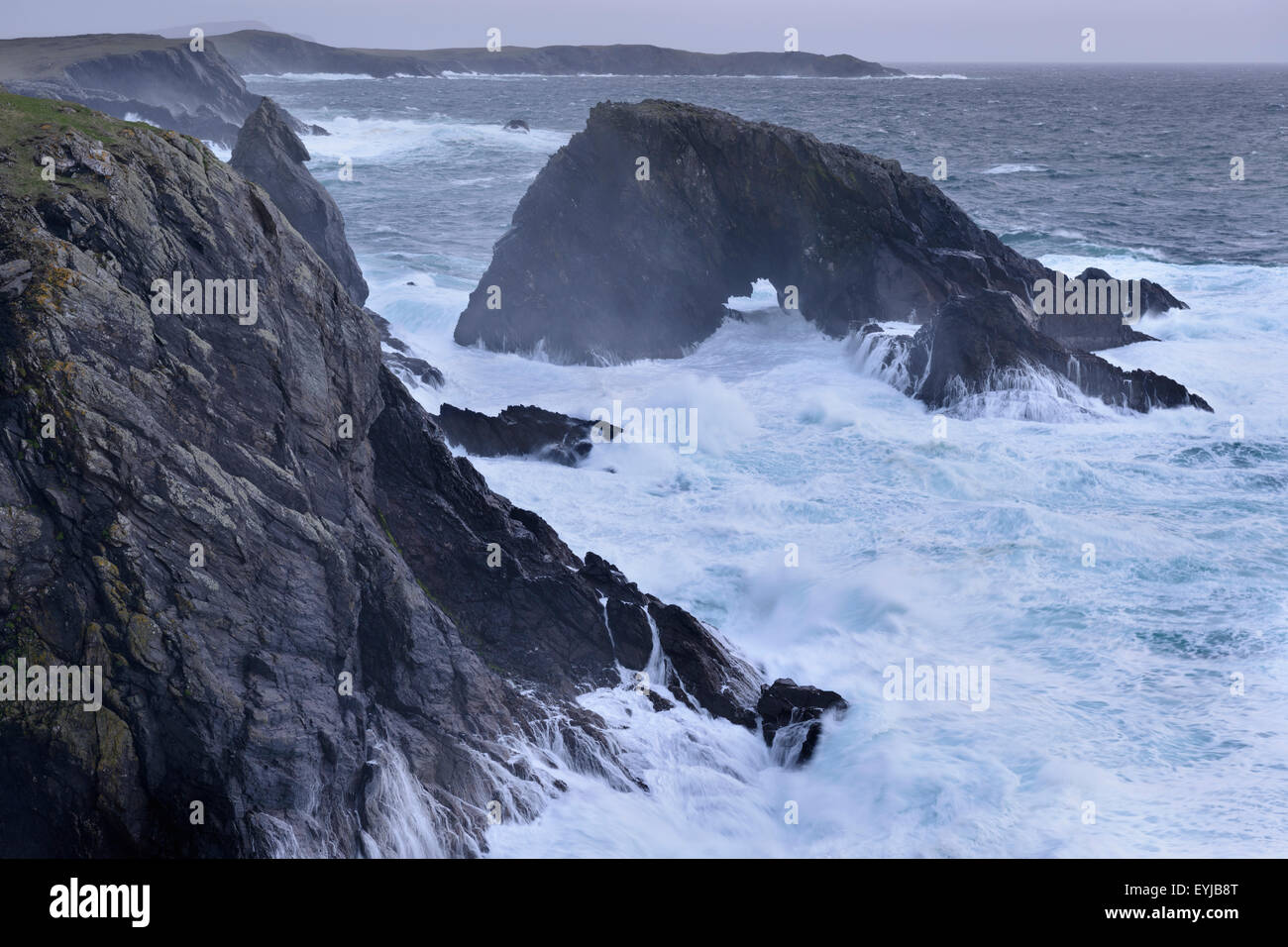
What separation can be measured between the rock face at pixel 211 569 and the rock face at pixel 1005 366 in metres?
15.5

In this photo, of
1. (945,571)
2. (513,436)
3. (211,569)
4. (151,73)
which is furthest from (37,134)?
(151,73)

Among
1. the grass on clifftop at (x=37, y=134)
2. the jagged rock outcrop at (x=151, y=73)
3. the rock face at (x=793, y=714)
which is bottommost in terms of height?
the rock face at (x=793, y=714)

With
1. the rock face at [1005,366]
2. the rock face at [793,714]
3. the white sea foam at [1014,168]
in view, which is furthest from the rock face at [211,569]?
the white sea foam at [1014,168]

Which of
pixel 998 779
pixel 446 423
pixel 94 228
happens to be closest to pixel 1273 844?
pixel 998 779

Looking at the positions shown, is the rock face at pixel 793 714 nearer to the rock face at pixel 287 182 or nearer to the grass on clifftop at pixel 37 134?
the grass on clifftop at pixel 37 134

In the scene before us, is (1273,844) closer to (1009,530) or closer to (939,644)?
(939,644)

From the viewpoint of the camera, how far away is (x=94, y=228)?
10570 millimetres

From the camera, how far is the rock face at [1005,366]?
25.6 meters

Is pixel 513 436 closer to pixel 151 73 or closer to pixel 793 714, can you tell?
pixel 793 714

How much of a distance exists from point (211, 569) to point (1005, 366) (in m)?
20.5

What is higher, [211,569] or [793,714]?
[211,569]

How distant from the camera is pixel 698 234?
102ft

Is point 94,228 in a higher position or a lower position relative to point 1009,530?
higher

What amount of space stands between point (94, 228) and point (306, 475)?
126 inches
